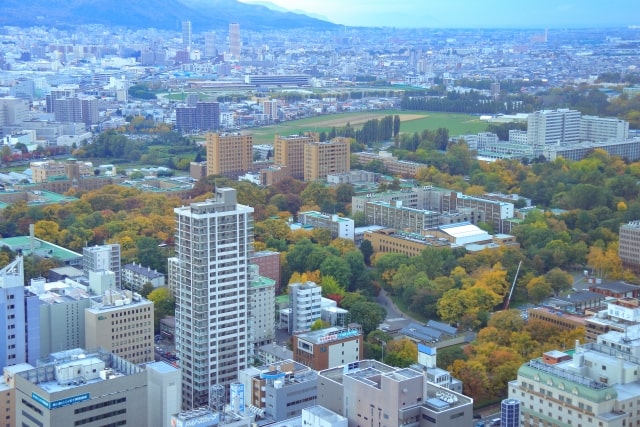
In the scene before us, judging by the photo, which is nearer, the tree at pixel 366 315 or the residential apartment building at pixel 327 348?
the residential apartment building at pixel 327 348

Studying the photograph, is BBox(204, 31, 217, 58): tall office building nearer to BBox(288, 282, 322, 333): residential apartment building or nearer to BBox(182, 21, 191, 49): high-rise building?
BBox(182, 21, 191, 49): high-rise building

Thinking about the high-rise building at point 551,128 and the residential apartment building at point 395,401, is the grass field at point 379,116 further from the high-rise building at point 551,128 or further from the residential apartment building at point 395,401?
the residential apartment building at point 395,401

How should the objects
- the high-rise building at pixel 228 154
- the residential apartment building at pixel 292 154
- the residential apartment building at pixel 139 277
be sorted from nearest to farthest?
the residential apartment building at pixel 139 277 < the high-rise building at pixel 228 154 < the residential apartment building at pixel 292 154

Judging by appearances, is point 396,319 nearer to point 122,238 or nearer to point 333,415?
point 122,238

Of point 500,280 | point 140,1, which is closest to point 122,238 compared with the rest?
point 500,280

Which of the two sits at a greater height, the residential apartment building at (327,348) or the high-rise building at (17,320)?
the high-rise building at (17,320)

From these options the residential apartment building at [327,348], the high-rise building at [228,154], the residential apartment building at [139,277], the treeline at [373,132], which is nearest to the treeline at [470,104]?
the treeline at [373,132]

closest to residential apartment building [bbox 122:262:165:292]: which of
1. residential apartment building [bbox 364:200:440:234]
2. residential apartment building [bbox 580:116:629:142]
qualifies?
residential apartment building [bbox 364:200:440:234]
